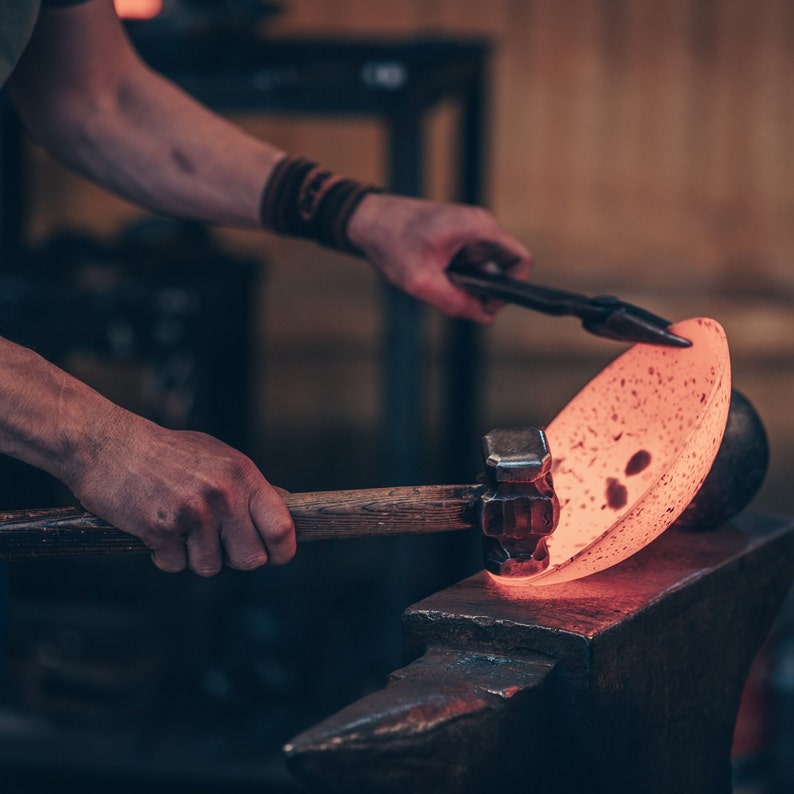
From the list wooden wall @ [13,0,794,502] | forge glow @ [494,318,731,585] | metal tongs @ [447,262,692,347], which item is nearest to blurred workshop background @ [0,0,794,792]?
wooden wall @ [13,0,794,502]

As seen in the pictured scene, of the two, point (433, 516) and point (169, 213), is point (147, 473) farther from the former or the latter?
point (169, 213)

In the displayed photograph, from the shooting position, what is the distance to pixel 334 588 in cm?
350

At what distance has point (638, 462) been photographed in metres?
1.25

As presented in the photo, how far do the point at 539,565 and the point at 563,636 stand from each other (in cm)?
10

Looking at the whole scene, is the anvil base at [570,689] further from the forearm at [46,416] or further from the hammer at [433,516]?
the forearm at [46,416]

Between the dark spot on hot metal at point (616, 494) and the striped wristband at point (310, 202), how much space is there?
0.51 m

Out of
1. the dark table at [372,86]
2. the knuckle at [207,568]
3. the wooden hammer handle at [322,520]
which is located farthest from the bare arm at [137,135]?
the dark table at [372,86]

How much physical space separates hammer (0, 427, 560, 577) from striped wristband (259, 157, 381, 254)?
0.53m

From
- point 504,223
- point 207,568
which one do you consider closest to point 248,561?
point 207,568

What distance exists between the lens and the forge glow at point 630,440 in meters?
1.07

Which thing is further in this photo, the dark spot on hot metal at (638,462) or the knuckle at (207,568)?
the dark spot on hot metal at (638,462)

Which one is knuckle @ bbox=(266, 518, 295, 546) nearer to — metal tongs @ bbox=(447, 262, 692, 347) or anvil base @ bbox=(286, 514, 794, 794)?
anvil base @ bbox=(286, 514, 794, 794)

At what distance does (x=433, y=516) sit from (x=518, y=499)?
0.32 feet

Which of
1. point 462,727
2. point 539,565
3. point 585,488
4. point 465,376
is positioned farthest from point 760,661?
point 462,727
